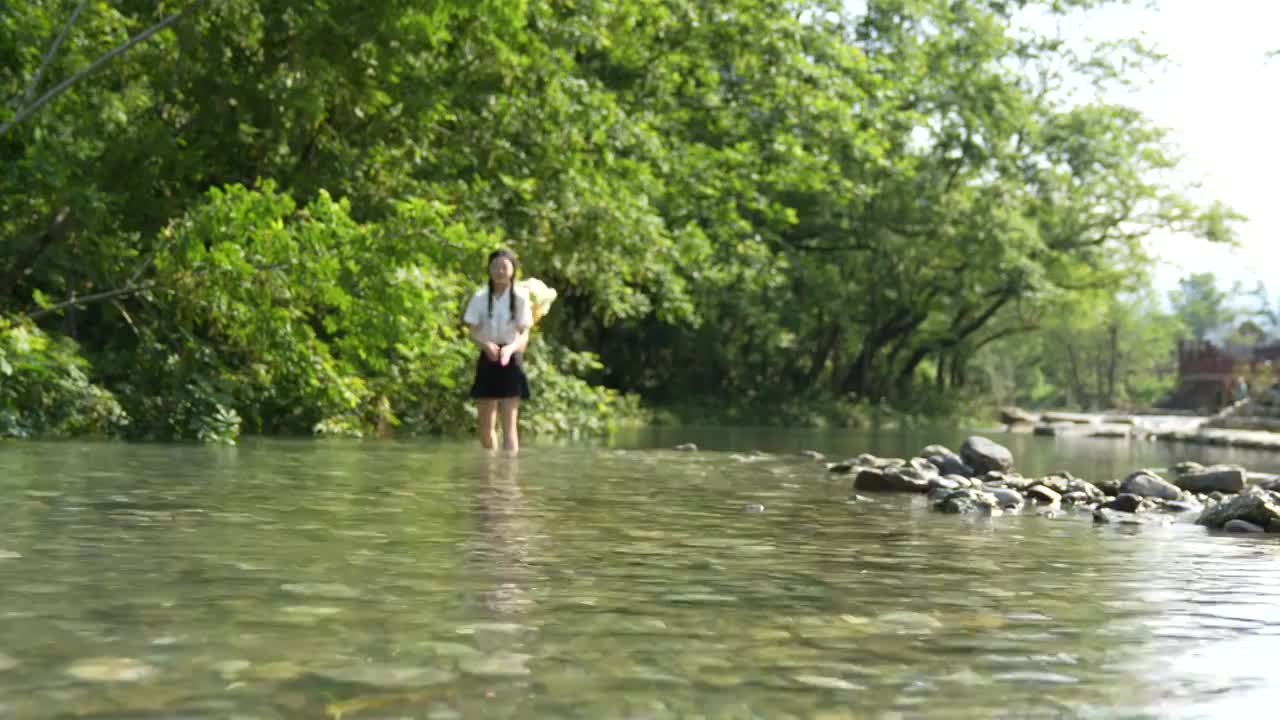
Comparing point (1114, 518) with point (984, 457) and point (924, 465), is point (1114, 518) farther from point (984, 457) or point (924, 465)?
point (984, 457)

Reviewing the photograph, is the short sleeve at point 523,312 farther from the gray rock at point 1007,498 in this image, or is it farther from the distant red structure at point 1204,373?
the distant red structure at point 1204,373

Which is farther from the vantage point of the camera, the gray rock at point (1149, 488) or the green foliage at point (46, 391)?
the green foliage at point (46, 391)

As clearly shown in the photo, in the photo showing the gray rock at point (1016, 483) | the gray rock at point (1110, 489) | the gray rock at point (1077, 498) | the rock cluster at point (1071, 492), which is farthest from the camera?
the gray rock at point (1110, 489)

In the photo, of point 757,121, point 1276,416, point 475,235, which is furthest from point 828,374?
point 475,235

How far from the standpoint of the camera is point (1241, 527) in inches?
368

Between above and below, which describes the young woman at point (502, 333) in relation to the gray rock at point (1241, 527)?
above

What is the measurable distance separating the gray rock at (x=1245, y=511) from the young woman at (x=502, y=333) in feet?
22.7

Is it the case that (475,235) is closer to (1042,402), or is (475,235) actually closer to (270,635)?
(270,635)

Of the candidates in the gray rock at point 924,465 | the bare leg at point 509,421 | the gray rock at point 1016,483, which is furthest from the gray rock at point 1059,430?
the bare leg at point 509,421

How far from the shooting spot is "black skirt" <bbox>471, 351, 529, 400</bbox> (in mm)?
14996

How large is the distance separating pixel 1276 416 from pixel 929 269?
1257 centimetres

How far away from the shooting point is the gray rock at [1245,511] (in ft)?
31.0

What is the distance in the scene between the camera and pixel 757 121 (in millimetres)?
32750

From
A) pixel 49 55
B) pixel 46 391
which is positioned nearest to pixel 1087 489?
pixel 49 55
